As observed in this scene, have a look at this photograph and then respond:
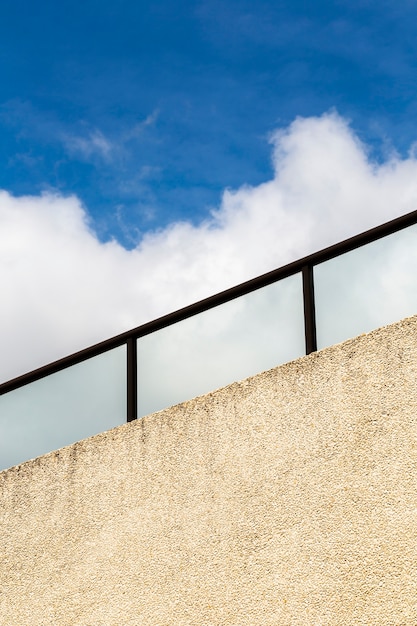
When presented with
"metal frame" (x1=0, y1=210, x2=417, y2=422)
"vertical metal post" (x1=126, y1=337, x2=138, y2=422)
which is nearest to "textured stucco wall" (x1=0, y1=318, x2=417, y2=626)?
"vertical metal post" (x1=126, y1=337, x2=138, y2=422)

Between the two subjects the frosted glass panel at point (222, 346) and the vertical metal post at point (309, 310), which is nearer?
the vertical metal post at point (309, 310)

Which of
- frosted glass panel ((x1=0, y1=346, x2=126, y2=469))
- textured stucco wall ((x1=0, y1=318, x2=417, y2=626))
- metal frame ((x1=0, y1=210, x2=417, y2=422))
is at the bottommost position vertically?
textured stucco wall ((x1=0, y1=318, x2=417, y2=626))

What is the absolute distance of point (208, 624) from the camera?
241 inches

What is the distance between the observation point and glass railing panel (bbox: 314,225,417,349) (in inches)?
239

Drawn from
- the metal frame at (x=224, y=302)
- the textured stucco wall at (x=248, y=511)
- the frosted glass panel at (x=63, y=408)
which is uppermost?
the metal frame at (x=224, y=302)

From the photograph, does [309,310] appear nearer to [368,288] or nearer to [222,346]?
[368,288]

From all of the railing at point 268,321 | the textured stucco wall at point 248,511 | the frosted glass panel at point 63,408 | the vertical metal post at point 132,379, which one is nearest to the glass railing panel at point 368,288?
the railing at point 268,321

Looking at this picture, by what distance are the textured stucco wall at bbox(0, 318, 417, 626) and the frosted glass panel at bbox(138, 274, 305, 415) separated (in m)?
0.22

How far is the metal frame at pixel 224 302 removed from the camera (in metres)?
6.30

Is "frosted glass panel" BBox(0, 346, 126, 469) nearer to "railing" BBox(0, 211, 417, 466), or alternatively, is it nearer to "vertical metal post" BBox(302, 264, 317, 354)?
"railing" BBox(0, 211, 417, 466)

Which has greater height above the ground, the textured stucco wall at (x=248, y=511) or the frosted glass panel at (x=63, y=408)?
the frosted glass panel at (x=63, y=408)

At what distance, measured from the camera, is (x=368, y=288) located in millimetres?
6215

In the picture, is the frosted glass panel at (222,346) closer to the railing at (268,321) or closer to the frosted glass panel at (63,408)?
the railing at (268,321)

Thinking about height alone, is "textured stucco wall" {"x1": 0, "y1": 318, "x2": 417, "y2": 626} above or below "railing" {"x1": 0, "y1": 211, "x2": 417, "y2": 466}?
below
